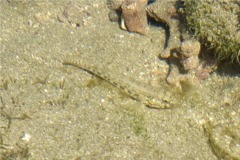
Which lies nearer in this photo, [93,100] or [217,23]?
[217,23]

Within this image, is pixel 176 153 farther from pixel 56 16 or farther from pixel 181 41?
pixel 56 16

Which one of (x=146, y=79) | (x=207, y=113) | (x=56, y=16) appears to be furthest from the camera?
(x=56, y=16)

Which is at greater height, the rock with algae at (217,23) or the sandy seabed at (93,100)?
the rock with algae at (217,23)

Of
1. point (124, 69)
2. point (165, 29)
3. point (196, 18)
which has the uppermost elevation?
point (196, 18)

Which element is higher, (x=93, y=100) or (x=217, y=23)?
(x=217, y=23)

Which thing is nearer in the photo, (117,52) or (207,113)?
(207,113)

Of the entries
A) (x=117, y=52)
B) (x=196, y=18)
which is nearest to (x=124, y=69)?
(x=117, y=52)

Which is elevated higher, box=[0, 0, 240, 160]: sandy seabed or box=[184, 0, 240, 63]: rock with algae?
box=[184, 0, 240, 63]: rock with algae

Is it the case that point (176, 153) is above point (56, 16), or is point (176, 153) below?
below
